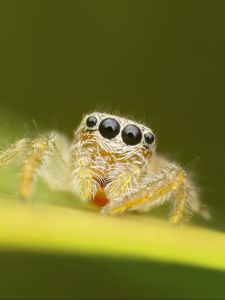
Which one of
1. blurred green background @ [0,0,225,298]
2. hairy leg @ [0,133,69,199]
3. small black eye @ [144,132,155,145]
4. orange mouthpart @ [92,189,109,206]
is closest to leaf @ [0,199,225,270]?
hairy leg @ [0,133,69,199]

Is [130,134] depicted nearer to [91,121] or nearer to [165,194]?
[91,121]

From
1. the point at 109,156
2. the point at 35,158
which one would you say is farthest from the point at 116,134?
the point at 35,158

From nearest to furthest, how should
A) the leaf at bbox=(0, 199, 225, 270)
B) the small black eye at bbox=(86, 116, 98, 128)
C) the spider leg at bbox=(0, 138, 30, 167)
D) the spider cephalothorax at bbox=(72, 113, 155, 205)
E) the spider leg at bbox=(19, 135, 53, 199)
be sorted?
the leaf at bbox=(0, 199, 225, 270)
the spider leg at bbox=(19, 135, 53, 199)
the spider leg at bbox=(0, 138, 30, 167)
the spider cephalothorax at bbox=(72, 113, 155, 205)
the small black eye at bbox=(86, 116, 98, 128)

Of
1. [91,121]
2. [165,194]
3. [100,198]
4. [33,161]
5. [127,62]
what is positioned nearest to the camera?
[33,161]

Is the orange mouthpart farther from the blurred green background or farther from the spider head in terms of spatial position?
the blurred green background

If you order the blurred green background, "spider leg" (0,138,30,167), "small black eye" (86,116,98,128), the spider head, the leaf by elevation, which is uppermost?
the blurred green background

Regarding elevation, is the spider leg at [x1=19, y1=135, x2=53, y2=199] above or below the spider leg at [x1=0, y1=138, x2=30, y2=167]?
below

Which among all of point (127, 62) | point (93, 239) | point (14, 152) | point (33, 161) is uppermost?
point (127, 62)
